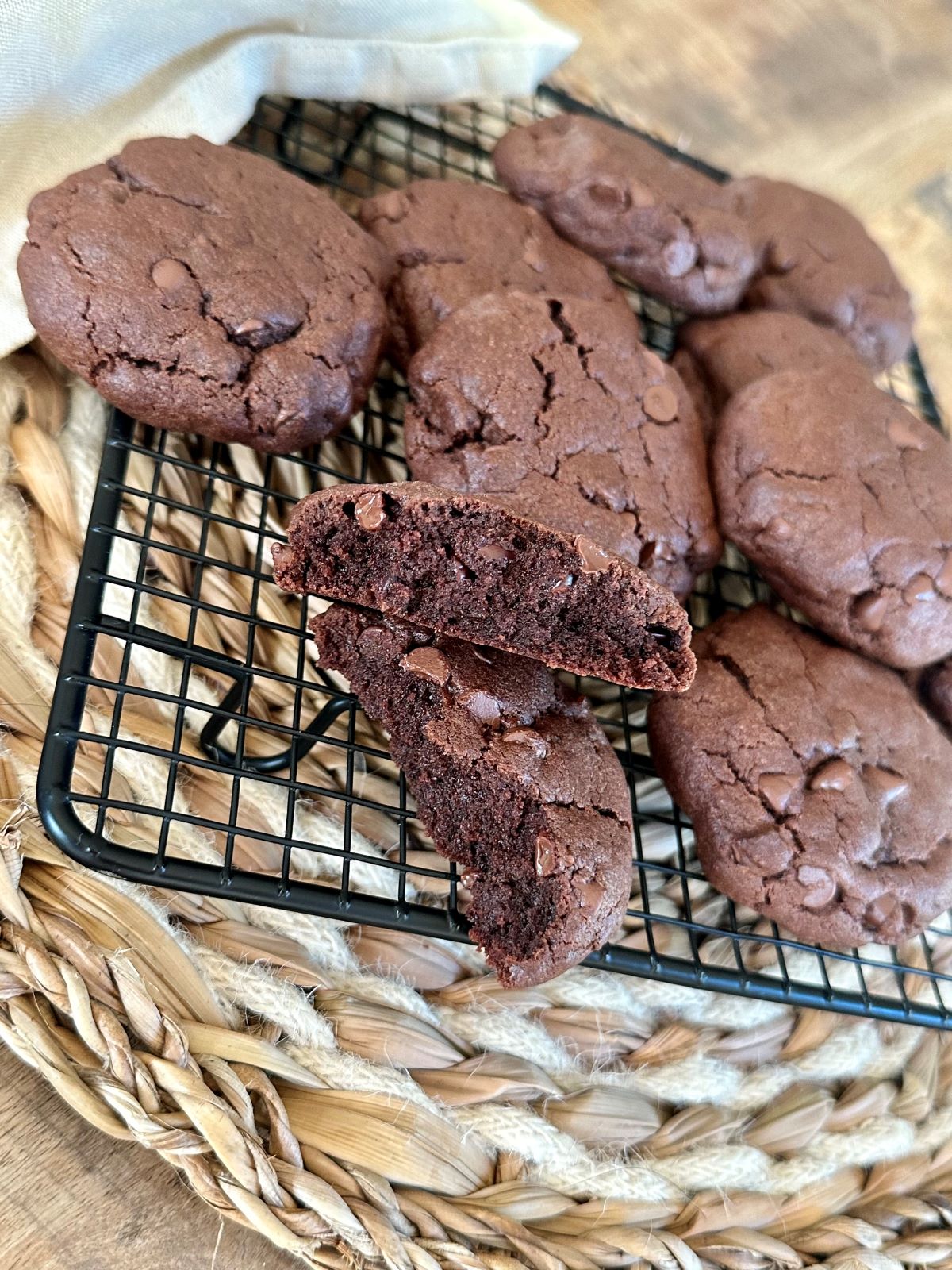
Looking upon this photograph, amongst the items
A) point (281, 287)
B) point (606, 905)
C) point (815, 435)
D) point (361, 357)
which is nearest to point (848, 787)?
point (606, 905)

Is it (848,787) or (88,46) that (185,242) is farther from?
(848,787)

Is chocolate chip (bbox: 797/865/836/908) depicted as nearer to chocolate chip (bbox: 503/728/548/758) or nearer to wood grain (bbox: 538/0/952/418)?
chocolate chip (bbox: 503/728/548/758)

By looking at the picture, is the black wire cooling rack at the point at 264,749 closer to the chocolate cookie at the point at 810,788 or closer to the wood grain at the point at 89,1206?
the chocolate cookie at the point at 810,788

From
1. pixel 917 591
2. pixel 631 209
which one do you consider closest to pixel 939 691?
pixel 917 591

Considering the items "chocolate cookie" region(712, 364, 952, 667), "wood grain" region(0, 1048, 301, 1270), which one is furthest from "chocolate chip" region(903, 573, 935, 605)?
"wood grain" region(0, 1048, 301, 1270)

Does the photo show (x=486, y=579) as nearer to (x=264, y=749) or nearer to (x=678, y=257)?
(x=264, y=749)

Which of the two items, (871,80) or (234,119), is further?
(871,80)
